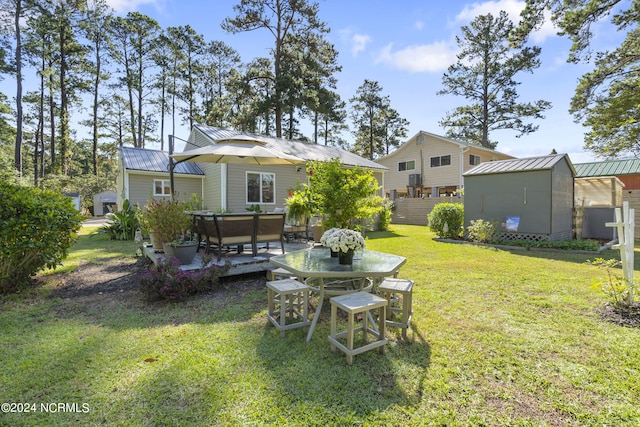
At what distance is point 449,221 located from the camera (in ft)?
33.9

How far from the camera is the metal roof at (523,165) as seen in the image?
8578 mm

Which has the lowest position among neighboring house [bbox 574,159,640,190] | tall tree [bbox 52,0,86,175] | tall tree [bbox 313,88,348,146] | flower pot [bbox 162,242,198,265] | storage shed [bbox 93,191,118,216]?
flower pot [bbox 162,242,198,265]

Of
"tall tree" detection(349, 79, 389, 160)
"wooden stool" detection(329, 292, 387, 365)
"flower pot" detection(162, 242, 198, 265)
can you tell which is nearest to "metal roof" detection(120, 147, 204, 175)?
"flower pot" detection(162, 242, 198, 265)

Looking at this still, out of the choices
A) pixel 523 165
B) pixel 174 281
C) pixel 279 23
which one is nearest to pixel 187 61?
pixel 279 23

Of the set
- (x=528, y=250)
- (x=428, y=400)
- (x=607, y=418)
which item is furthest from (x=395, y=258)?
(x=528, y=250)

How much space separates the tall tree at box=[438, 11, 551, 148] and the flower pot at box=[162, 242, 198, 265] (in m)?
23.0

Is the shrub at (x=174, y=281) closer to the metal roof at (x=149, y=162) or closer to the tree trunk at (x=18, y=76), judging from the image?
the metal roof at (x=149, y=162)

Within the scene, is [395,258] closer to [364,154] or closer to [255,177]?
[255,177]

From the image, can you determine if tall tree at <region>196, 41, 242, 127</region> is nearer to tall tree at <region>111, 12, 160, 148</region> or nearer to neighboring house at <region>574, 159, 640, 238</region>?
tall tree at <region>111, 12, 160, 148</region>

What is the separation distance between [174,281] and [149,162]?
36.2 ft

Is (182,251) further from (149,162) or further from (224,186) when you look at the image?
(149,162)

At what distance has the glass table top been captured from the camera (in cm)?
291

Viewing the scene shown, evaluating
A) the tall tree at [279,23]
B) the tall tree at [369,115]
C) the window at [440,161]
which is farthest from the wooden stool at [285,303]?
the tall tree at [369,115]

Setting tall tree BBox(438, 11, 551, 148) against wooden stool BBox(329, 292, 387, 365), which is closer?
wooden stool BBox(329, 292, 387, 365)
